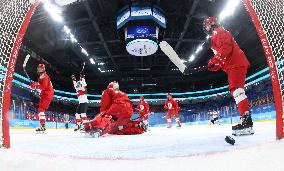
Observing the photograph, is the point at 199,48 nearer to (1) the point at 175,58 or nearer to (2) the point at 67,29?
(2) the point at 67,29

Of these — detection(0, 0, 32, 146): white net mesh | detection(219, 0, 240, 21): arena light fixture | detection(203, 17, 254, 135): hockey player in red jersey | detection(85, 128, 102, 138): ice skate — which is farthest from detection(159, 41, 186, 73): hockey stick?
detection(219, 0, 240, 21): arena light fixture

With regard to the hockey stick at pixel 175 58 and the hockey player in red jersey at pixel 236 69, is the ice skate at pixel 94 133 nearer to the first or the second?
the hockey stick at pixel 175 58

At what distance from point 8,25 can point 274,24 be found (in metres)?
2.20

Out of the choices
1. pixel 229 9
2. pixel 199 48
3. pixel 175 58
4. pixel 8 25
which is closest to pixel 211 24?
pixel 175 58

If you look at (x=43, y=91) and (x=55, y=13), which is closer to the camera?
(x=43, y=91)

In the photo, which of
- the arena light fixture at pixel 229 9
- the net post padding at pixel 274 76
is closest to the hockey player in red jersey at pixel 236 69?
the net post padding at pixel 274 76

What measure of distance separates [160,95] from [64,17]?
15.4m

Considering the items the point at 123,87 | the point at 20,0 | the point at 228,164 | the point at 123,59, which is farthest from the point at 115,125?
the point at 123,87

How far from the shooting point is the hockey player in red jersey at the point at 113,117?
13.4 ft

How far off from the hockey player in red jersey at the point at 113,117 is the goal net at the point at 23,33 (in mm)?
2231

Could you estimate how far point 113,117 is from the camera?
4336 millimetres

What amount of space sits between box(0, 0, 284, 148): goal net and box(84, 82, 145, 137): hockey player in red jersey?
7.32 feet

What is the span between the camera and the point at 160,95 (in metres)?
26.9

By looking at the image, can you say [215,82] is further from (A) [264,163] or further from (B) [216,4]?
(A) [264,163]
